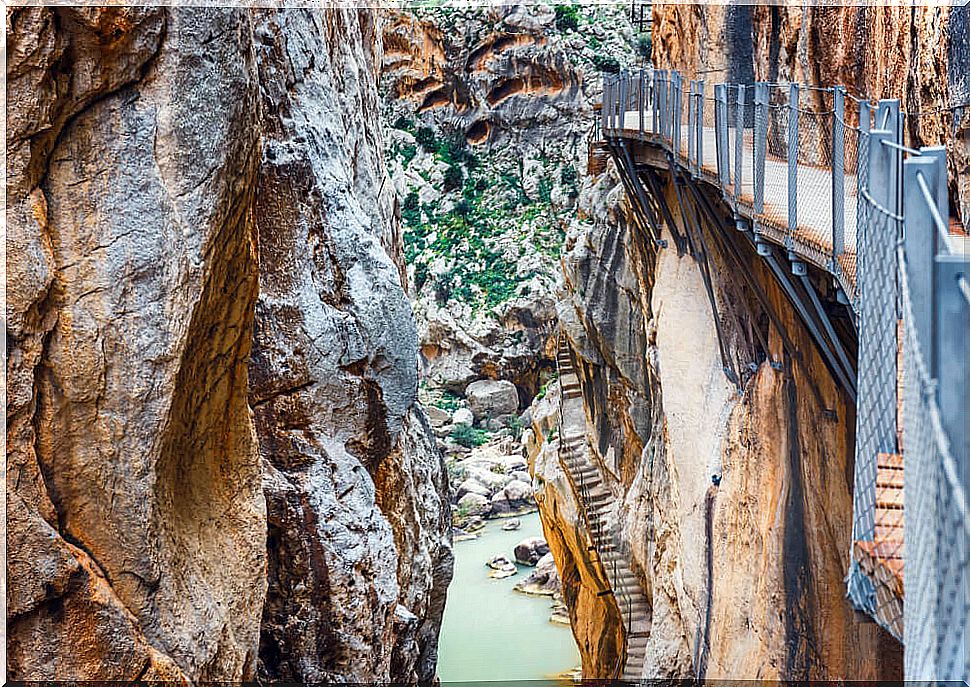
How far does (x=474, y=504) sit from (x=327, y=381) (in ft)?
75.4

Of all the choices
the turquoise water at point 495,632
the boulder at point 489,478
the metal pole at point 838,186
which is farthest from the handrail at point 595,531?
the boulder at point 489,478

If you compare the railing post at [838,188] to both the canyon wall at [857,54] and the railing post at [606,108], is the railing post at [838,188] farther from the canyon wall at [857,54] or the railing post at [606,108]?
the railing post at [606,108]

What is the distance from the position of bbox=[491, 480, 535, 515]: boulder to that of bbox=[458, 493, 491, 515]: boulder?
379mm

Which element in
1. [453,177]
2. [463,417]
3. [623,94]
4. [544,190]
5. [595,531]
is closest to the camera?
[623,94]

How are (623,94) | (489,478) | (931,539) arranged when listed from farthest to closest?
(489,478)
(623,94)
(931,539)

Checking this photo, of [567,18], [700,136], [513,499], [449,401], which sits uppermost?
[567,18]

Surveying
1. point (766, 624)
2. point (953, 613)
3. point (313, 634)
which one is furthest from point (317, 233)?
point (953, 613)

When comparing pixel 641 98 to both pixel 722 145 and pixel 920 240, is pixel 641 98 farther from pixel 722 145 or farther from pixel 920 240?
pixel 920 240

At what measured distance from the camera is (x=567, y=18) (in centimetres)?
4069

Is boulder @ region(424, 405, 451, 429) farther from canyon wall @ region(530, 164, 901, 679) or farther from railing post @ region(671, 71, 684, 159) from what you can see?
railing post @ region(671, 71, 684, 159)

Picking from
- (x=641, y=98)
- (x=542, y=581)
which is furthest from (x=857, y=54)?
(x=542, y=581)

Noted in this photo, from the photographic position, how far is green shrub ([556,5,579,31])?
133 feet

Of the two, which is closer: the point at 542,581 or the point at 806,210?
the point at 806,210

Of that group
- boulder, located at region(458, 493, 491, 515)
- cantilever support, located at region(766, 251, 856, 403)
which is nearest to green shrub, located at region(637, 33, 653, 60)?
boulder, located at region(458, 493, 491, 515)
